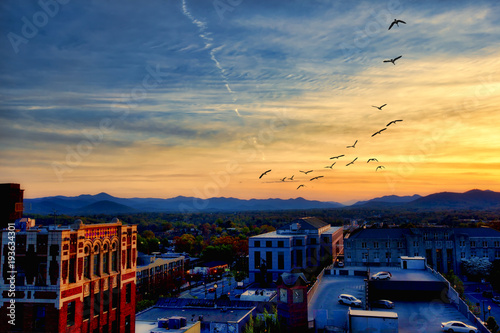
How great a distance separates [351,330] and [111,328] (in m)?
21.6

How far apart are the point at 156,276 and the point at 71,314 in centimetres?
7560

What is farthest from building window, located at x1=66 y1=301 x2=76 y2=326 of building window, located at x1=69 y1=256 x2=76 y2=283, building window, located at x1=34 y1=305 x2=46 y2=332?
building window, located at x1=69 y1=256 x2=76 y2=283

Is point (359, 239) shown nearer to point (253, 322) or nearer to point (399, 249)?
point (399, 249)

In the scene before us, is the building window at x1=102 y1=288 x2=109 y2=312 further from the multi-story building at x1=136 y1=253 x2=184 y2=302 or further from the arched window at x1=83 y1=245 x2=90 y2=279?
the multi-story building at x1=136 y1=253 x2=184 y2=302

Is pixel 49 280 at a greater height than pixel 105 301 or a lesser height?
greater

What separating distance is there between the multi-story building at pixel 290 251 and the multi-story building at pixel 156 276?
21.5 meters

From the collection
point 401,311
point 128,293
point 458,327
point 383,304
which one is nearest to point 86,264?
point 128,293

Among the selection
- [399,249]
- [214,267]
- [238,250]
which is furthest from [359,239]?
[238,250]

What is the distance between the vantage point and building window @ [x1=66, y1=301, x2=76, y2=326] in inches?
1228

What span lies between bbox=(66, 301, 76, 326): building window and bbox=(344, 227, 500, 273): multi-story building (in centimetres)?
8214

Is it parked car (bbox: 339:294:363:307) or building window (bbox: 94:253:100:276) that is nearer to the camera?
building window (bbox: 94:253:100:276)

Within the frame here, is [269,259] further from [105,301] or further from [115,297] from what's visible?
[105,301]

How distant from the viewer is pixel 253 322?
44.2 m

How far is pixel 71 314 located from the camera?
31.6 m
